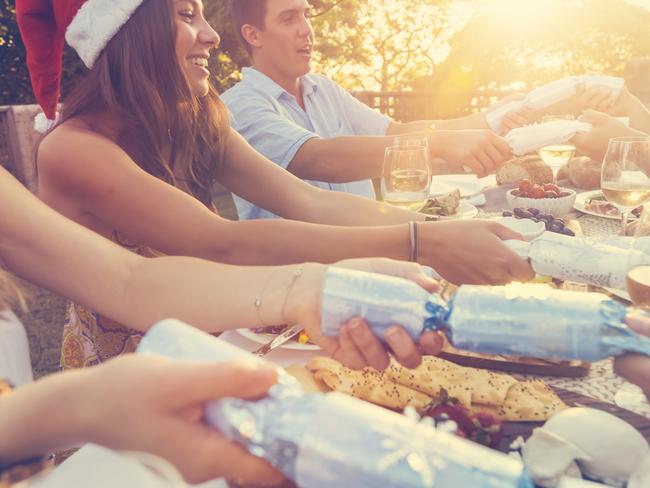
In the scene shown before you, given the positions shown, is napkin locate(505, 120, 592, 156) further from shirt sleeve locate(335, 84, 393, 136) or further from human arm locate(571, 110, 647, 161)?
shirt sleeve locate(335, 84, 393, 136)

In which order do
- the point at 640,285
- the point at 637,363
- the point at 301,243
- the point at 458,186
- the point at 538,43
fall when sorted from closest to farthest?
the point at 637,363, the point at 640,285, the point at 301,243, the point at 458,186, the point at 538,43

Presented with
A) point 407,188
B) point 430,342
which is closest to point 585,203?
point 407,188

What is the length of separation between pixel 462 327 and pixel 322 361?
43 centimetres

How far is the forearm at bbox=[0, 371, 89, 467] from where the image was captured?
1.94 ft

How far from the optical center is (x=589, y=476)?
2.88ft

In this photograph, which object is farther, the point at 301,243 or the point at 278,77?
the point at 278,77

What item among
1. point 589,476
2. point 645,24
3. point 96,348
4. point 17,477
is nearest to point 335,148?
point 96,348

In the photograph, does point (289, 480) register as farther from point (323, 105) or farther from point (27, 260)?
point (323, 105)

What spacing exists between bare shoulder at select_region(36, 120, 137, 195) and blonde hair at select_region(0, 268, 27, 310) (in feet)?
1.92

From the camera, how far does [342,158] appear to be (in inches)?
109

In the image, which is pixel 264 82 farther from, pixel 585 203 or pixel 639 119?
pixel 639 119

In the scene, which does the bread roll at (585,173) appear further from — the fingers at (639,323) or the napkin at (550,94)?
the fingers at (639,323)

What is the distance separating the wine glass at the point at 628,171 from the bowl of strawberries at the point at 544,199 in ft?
0.87

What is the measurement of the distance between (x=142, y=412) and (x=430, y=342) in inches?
18.3
